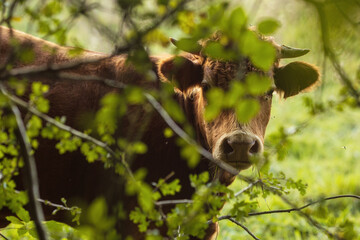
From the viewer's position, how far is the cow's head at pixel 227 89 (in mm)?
2941

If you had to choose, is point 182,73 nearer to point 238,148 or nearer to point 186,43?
point 238,148

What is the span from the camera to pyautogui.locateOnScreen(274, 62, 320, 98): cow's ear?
3609 millimetres

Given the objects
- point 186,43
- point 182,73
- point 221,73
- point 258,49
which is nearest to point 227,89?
point 221,73

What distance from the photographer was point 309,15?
1628 mm

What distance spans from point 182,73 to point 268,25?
88.8 inches

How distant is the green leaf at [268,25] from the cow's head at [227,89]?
5.06ft

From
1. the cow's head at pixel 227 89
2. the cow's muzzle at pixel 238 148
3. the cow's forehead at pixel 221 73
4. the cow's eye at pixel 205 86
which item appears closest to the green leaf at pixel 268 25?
the cow's head at pixel 227 89

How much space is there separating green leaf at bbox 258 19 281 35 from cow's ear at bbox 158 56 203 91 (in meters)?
2.11

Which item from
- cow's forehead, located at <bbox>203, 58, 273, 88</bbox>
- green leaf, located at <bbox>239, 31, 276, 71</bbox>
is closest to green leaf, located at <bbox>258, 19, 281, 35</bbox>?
green leaf, located at <bbox>239, 31, 276, 71</bbox>

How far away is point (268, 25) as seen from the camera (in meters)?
1.22

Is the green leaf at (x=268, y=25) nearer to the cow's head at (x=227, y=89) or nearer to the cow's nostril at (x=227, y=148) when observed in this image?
the cow's head at (x=227, y=89)

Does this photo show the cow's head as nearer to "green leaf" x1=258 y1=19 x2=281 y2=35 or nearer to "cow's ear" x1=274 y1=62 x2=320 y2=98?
"cow's ear" x1=274 y1=62 x2=320 y2=98

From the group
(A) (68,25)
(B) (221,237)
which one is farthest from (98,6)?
(B) (221,237)

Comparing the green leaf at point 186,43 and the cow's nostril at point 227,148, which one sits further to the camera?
the cow's nostril at point 227,148
